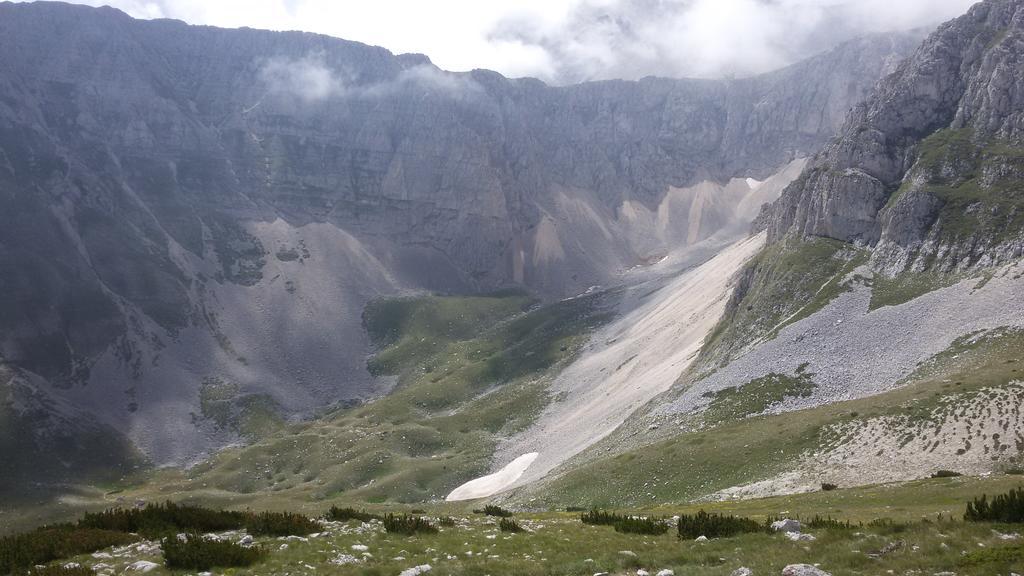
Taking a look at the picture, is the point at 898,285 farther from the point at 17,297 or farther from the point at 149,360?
the point at 17,297

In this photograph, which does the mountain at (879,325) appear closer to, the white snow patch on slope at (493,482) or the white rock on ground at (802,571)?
the white snow patch on slope at (493,482)

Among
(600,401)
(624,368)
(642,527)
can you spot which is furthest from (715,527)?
(624,368)

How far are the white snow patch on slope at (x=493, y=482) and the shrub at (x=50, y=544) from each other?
70.6 m

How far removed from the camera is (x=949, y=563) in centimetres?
1455

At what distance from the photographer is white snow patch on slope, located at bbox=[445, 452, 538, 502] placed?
90938 mm

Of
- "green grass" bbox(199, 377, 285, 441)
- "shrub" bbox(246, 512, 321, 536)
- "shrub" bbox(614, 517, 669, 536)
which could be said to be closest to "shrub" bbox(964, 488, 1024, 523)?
"shrub" bbox(614, 517, 669, 536)

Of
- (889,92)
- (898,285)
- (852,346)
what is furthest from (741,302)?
(889,92)

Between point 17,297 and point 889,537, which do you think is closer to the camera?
point 889,537

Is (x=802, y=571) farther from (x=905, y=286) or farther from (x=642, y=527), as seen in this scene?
(x=905, y=286)

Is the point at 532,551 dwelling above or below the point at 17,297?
below

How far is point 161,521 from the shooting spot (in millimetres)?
22906

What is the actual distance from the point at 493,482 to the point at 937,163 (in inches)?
3349

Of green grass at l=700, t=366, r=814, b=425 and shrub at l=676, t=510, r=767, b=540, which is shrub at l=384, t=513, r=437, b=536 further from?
green grass at l=700, t=366, r=814, b=425

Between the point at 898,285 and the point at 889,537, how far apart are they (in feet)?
261
